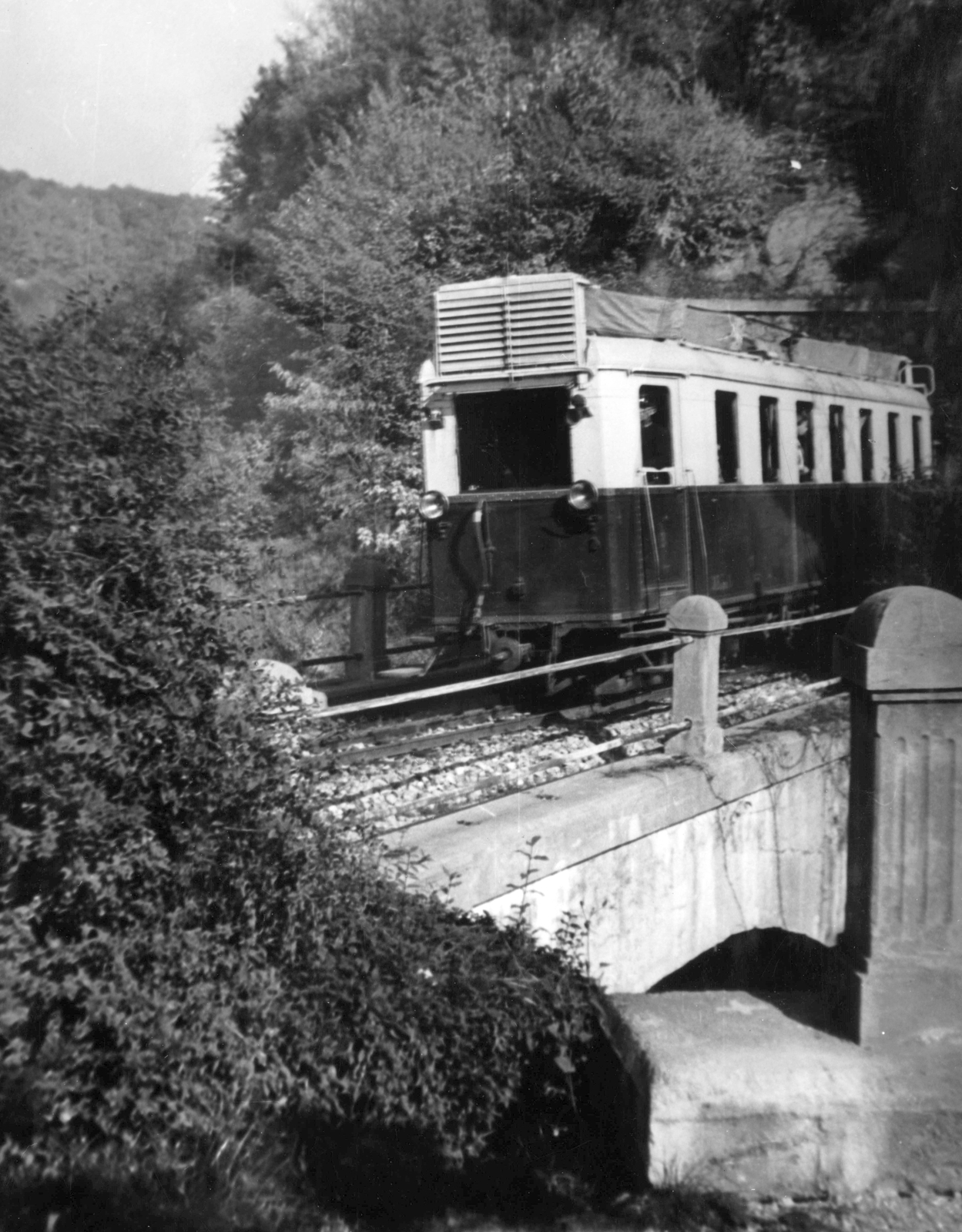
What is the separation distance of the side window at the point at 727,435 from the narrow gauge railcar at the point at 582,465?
0.02 metres

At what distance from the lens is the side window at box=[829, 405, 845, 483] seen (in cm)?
1349

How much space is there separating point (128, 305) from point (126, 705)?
1487 millimetres

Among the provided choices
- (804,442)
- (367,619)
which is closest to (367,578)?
(367,619)

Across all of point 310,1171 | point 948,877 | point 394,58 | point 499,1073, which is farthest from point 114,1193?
point 394,58

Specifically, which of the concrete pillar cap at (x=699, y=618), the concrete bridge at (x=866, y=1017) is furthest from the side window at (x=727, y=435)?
the concrete bridge at (x=866, y=1017)

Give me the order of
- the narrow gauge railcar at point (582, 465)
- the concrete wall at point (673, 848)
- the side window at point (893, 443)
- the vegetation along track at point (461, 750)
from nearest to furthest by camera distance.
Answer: the vegetation along track at point (461, 750), the concrete wall at point (673, 848), the narrow gauge railcar at point (582, 465), the side window at point (893, 443)

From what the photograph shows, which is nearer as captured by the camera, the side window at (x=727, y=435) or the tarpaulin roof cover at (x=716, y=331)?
the tarpaulin roof cover at (x=716, y=331)

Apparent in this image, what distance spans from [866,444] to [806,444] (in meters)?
2.14

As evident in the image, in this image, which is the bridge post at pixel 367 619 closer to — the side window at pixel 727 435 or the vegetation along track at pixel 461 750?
the vegetation along track at pixel 461 750

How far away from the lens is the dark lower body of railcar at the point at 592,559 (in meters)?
9.85

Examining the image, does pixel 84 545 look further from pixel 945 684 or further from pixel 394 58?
pixel 394 58

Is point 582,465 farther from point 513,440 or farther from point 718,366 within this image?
point 718,366

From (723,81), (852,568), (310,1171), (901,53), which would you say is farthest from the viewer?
(723,81)

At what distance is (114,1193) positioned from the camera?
3.58 metres
